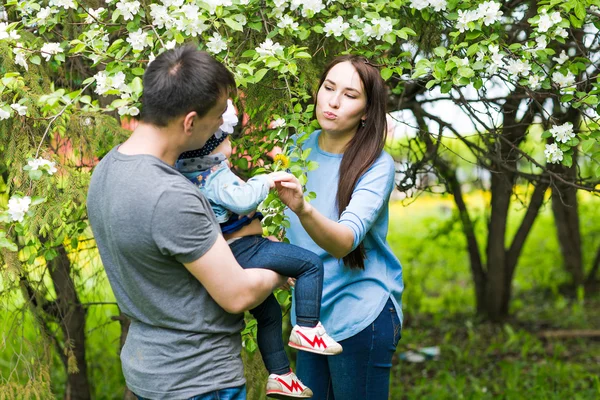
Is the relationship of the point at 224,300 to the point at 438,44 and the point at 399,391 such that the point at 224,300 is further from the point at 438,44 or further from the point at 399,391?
the point at 399,391

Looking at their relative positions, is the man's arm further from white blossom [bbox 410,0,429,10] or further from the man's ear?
white blossom [bbox 410,0,429,10]

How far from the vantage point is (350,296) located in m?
2.72

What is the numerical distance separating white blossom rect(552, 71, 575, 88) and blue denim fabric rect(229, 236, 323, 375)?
140 centimetres

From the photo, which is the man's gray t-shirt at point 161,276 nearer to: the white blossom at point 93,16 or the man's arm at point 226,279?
the man's arm at point 226,279

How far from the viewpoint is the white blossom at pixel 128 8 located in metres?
2.77

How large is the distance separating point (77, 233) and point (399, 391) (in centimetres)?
314

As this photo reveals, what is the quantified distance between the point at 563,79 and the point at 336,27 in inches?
38.9

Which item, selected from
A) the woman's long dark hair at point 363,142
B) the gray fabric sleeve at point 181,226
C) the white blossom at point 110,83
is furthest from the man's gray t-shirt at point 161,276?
the woman's long dark hair at point 363,142

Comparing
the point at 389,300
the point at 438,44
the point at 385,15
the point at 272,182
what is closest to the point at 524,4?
the point at 438,44

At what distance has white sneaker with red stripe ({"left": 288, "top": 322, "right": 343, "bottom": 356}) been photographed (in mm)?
2406

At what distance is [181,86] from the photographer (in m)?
1.90

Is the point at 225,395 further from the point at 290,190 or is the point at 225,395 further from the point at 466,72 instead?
the point at 466,72

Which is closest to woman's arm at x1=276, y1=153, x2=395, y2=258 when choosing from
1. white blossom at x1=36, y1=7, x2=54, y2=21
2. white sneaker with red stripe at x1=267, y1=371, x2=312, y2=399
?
white sneaker with red stripe at x1=267, y1=371, x2=312, y2=399

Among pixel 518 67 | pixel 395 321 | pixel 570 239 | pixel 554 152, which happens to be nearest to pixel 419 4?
pixel 518 67
